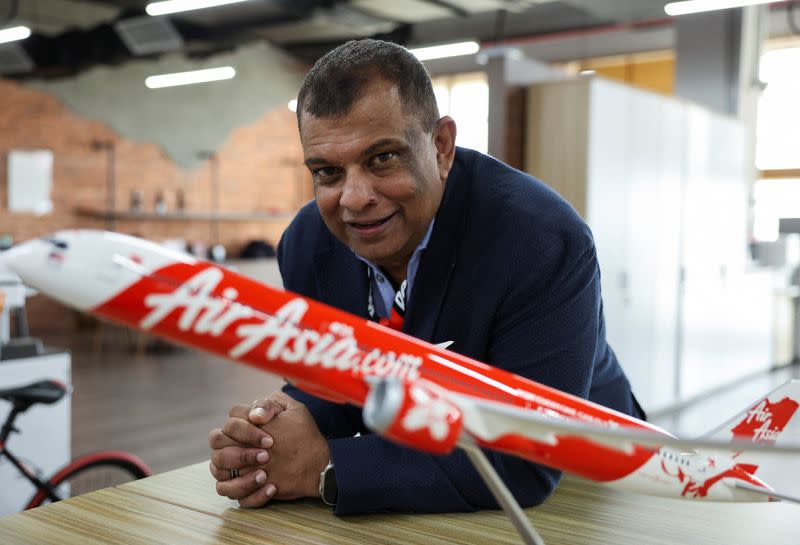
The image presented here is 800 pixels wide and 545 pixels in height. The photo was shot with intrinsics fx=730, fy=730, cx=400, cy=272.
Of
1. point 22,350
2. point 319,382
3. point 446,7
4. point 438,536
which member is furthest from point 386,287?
point 446,7

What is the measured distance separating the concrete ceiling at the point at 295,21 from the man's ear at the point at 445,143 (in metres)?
7.25

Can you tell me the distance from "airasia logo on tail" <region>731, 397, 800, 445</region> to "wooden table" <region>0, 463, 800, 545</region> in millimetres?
192

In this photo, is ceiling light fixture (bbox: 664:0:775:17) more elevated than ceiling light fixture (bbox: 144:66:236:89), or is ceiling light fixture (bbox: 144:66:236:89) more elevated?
ceiling light fixture (bbox: 664:0:775:17)

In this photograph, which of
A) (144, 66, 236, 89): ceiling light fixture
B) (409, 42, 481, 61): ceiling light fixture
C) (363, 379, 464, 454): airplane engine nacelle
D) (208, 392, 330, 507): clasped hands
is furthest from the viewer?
(144, 66, 236, 89): ceiling light fixture

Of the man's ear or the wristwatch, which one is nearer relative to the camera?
the wristwatch

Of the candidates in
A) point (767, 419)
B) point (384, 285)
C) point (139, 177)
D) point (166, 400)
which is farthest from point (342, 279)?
point (139, 177)

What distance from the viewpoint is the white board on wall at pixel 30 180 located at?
805 centimetres

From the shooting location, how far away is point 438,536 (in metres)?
0.88

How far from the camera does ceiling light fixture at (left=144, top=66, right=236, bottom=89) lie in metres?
9.44

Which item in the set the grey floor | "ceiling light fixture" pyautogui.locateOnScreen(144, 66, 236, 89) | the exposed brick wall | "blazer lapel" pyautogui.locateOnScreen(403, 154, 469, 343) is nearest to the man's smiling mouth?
"blazer lapel" pyautogui.locateOnScreen(403, 154, 469, 343)

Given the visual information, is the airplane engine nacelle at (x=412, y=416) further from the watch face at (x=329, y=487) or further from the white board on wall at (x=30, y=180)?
the white board on wall at (x=30, y=180)

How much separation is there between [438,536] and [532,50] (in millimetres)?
10188

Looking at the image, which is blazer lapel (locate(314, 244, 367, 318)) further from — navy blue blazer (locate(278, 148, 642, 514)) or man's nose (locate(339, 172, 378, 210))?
man's nose (locate(339, 172, 378, 210))

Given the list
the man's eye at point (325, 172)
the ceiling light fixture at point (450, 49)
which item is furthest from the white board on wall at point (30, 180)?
the man's eye at point (325, 172)
